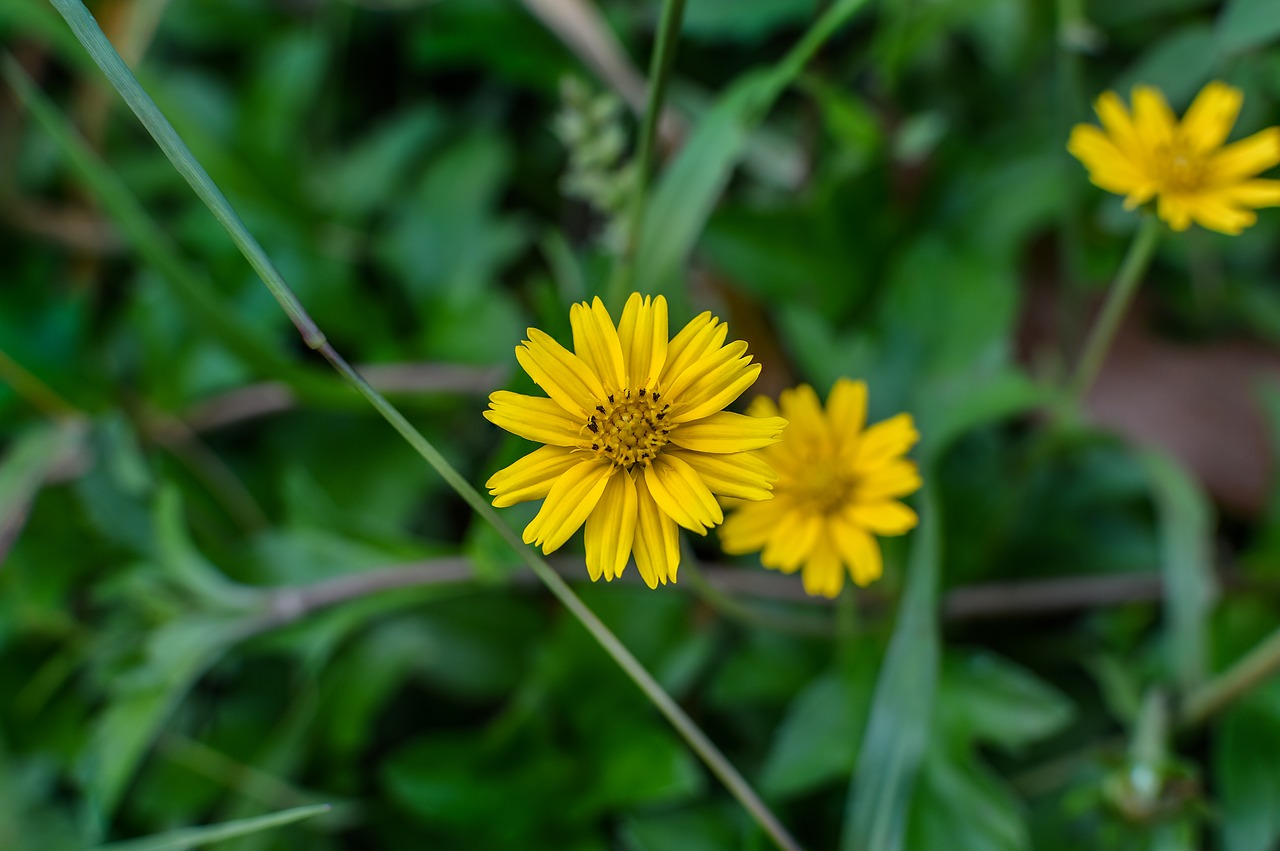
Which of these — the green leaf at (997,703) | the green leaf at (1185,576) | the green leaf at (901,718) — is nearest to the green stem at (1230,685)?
the green leaf at (1185,576)

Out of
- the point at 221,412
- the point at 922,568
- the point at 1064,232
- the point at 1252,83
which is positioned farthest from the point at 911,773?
the point at 221,412

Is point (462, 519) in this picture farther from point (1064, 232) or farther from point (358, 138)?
point (1064, 232)

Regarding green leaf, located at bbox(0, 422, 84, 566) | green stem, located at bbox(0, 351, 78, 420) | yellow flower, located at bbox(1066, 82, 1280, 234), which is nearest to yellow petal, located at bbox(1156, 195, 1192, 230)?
yellow flower, located at bbox(1066, 82, 1280, 234)

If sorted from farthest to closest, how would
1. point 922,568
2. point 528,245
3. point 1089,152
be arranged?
point 528,245
point 922,568
point 1089,152

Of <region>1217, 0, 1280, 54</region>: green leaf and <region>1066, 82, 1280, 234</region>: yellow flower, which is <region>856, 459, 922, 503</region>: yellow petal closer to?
<region>1066, 82, 1280, 234</region>: yellow flower

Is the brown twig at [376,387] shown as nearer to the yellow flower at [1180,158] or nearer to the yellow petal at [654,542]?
the yellow petal at [654,542]

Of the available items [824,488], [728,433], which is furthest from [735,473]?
[824,488]
